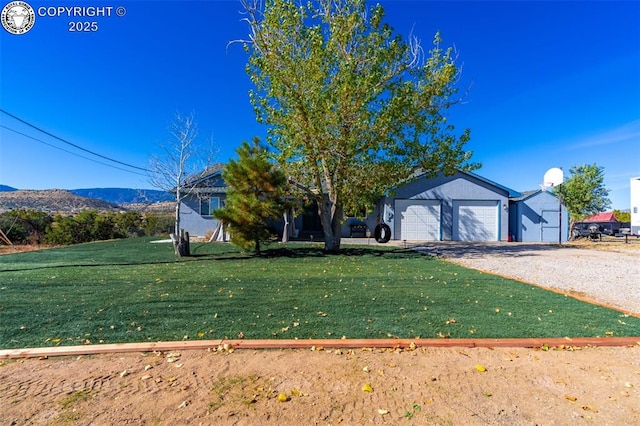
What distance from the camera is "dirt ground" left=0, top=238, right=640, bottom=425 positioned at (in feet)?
7.47

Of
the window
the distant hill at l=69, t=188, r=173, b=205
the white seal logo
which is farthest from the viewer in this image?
the window

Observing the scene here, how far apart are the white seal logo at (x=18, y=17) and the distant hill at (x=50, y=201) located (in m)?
23.2

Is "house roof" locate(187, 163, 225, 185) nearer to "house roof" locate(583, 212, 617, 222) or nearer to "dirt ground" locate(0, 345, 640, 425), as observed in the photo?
"dirt ground" locate(0, 345, 640, 425)

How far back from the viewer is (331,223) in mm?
12281

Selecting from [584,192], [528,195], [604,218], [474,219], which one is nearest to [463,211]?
[474,219]

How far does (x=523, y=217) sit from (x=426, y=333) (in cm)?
1720

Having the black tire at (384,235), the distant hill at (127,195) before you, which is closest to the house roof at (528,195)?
the black tire at (384,235)

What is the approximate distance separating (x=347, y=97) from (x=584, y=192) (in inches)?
958

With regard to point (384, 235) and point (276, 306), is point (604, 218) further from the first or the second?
point (276, 306)

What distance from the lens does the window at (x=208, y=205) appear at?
1811 cm

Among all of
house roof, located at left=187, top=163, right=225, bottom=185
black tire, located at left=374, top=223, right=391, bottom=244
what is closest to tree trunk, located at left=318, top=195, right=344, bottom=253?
black tire, located at left=374, top=223, right=391, bottom=244

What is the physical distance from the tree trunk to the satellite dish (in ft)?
41.4

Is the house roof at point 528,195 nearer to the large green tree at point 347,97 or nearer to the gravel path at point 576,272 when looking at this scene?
the gravel path at point 576,272

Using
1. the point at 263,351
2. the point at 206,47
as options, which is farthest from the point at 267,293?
the point at 206,47
